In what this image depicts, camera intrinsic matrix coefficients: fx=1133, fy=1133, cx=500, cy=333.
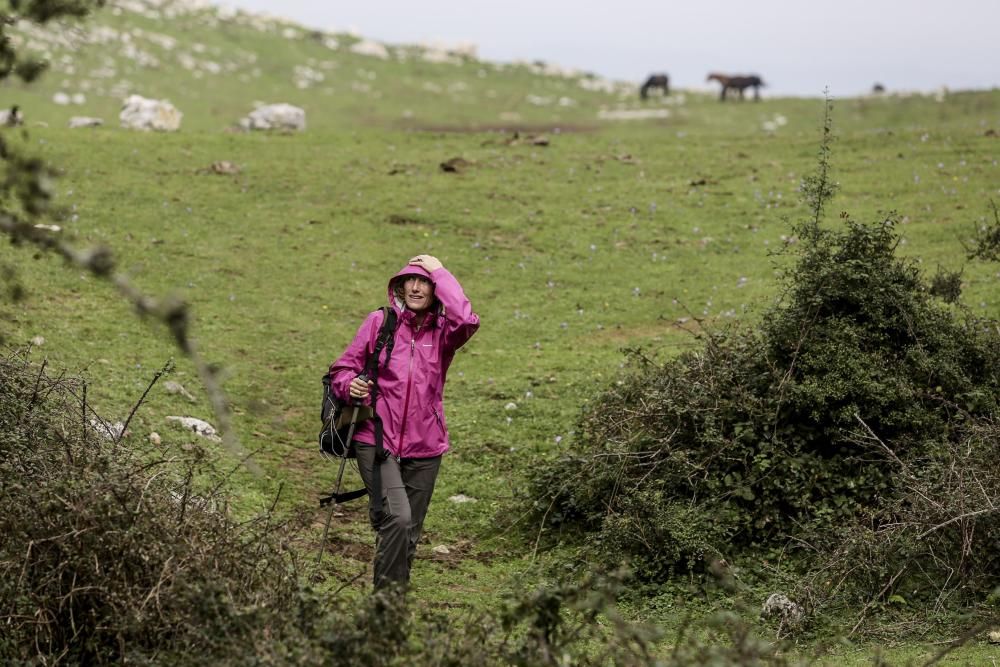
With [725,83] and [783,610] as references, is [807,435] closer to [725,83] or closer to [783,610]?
[783,610]

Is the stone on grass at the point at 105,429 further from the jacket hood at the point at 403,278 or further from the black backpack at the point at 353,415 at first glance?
the jacket hood at the point at 403,278

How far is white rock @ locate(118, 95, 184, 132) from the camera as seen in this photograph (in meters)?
27.0

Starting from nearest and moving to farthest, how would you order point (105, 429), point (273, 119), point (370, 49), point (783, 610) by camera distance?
point (783, 610), point (105, 429), point (273, 119), point (370, 49)

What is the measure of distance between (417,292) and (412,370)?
0.50m

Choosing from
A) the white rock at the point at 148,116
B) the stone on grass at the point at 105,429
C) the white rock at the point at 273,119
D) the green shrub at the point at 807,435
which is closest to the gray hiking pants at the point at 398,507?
the stone on grass at the point at 105,429

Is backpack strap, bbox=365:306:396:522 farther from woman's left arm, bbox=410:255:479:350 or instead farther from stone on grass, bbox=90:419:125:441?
stone on grass, bbox=90:419:125:441

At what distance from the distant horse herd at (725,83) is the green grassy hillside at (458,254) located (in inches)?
349

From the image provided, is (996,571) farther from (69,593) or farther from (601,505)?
(69,593)

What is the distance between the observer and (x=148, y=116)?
88.7ft

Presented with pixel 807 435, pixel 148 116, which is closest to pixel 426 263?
pixel 807 435

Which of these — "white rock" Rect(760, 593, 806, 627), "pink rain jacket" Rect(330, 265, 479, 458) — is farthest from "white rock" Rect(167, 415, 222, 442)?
"white rock" Rect(760, 593, 806, 627)

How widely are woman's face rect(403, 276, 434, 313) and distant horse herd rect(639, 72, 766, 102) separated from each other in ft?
123

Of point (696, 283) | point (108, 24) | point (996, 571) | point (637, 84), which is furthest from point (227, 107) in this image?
point (996, 571)

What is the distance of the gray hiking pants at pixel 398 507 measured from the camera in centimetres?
688
